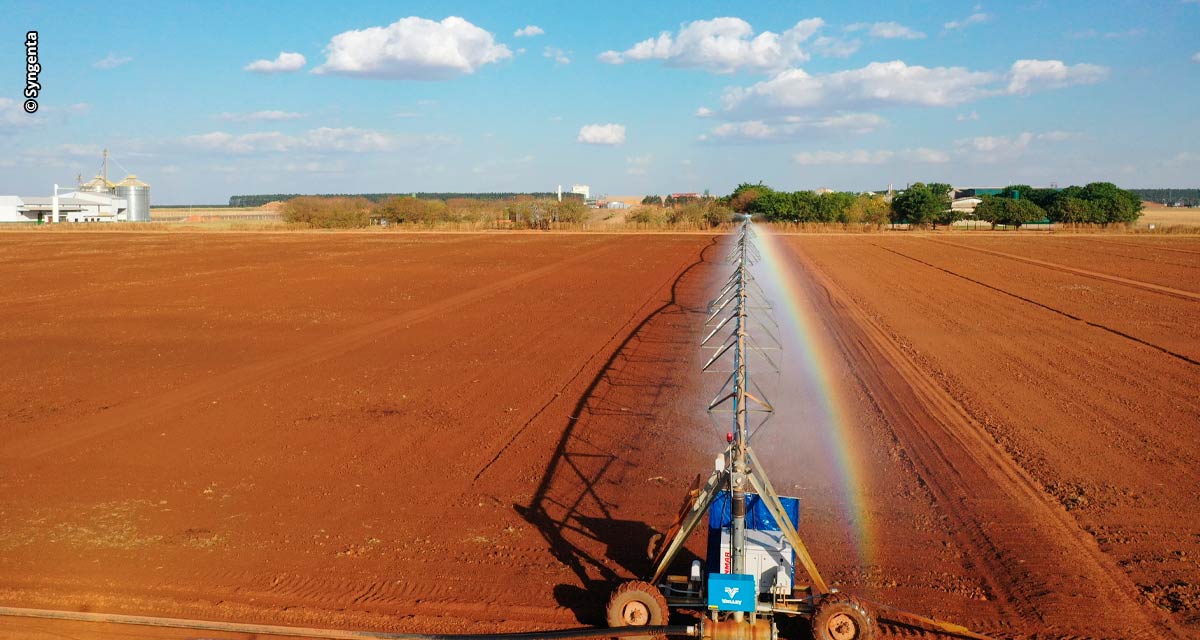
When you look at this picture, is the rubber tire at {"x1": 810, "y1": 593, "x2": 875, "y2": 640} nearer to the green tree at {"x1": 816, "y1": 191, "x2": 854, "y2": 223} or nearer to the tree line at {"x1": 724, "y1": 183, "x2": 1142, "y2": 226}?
the tree line at {"x1": 724, "y1": 183, "x2": 1142, "y2": 226}

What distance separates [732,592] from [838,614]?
901 mm

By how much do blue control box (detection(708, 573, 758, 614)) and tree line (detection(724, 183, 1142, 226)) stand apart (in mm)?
78369

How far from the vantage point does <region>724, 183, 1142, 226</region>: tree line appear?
8588 cm

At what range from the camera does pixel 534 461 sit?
1155cm

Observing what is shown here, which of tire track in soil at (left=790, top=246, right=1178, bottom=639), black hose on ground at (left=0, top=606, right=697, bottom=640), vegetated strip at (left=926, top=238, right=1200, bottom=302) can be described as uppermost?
vegetated strip at (left=926, top=238, right=1200, bottom=302)

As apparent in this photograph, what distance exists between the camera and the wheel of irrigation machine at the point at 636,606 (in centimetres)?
679

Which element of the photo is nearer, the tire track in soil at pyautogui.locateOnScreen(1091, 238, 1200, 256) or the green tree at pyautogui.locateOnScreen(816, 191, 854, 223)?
the tire track in soil at pyautogui.locateOnScreen(1091, 238, 1200, 256)

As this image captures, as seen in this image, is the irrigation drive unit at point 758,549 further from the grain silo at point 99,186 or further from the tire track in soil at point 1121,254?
the grain silo at point 99,186

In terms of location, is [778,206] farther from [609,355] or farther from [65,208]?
[65,208]

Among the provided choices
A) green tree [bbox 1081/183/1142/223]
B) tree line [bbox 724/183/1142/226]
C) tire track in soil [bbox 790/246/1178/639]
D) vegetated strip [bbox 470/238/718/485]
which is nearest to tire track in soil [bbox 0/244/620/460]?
vegetated strip [bbox 470/238/718/485]

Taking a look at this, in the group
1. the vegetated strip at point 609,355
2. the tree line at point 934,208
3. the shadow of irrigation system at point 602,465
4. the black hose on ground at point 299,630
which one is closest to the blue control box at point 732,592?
the black hose on ground at point 299,630

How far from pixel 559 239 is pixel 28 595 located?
6655 cm

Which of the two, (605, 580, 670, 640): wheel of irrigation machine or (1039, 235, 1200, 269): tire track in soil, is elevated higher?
(1039, 235, 1200, 269): tire track in soil

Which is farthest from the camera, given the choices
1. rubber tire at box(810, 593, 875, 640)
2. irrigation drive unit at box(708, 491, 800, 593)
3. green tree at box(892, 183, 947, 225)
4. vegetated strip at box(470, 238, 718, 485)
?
green tree at box(892, 183, 947, 225)
